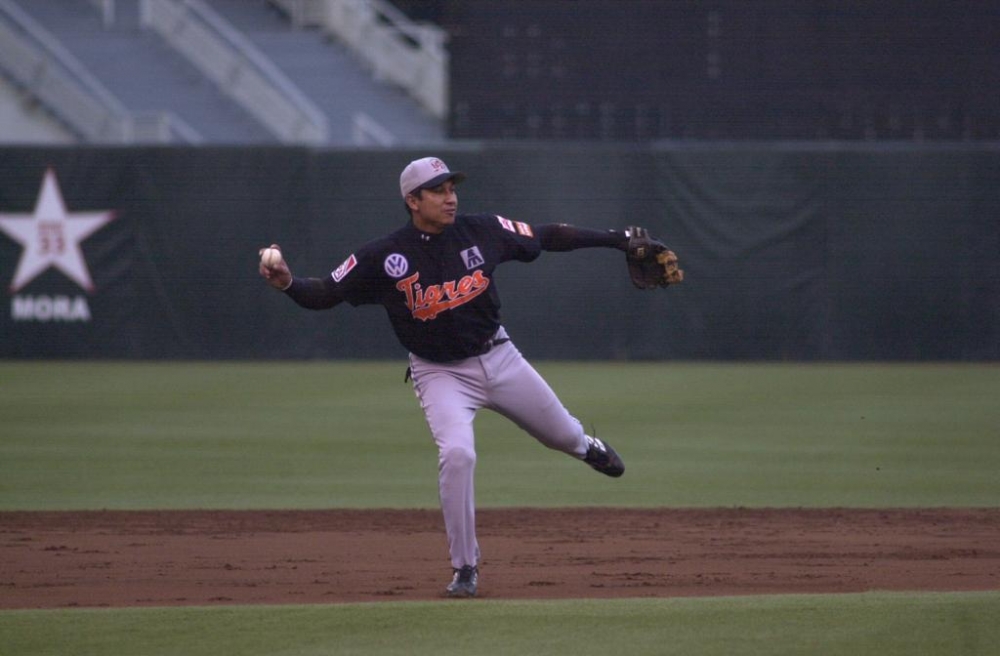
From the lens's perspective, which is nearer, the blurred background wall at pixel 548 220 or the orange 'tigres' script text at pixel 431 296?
the orange 'tigres' script text at pixel 431 296

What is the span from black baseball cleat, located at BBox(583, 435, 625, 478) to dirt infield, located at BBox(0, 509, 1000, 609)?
18.3 inches

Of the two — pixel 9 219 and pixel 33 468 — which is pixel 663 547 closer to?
pixel 33 468

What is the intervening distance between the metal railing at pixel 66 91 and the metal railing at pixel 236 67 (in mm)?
1142

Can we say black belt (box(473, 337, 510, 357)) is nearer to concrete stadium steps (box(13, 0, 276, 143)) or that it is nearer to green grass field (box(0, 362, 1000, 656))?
green grass field (box(0, 362, 1000, 656))

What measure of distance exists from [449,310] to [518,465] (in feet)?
16.4

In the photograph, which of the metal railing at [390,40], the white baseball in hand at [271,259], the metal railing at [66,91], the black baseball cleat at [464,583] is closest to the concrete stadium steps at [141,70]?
the metal railing at [66,91]

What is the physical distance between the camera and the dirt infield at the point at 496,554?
6617mm

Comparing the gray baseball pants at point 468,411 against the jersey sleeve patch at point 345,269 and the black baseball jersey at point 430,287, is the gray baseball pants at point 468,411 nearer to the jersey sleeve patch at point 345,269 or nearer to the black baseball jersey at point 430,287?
the black baseball jersey at point 430,287

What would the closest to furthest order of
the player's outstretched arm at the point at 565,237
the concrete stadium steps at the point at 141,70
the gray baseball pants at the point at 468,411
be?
the gray baseball pants at the point at 468,411
the player's outstretched arm at the point at 565,237
the concrete stadium steps at the point at 141,70

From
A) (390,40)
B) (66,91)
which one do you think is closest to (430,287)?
(66,91)

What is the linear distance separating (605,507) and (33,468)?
4250mm

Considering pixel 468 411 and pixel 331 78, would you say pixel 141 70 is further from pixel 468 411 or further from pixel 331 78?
pixel 468 411

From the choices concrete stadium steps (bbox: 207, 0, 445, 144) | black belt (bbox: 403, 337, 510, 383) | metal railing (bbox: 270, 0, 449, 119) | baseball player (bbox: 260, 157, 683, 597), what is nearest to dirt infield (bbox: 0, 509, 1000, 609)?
baseball player (bbox: 260, 157, 683, 597)

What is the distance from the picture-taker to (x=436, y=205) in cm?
645
